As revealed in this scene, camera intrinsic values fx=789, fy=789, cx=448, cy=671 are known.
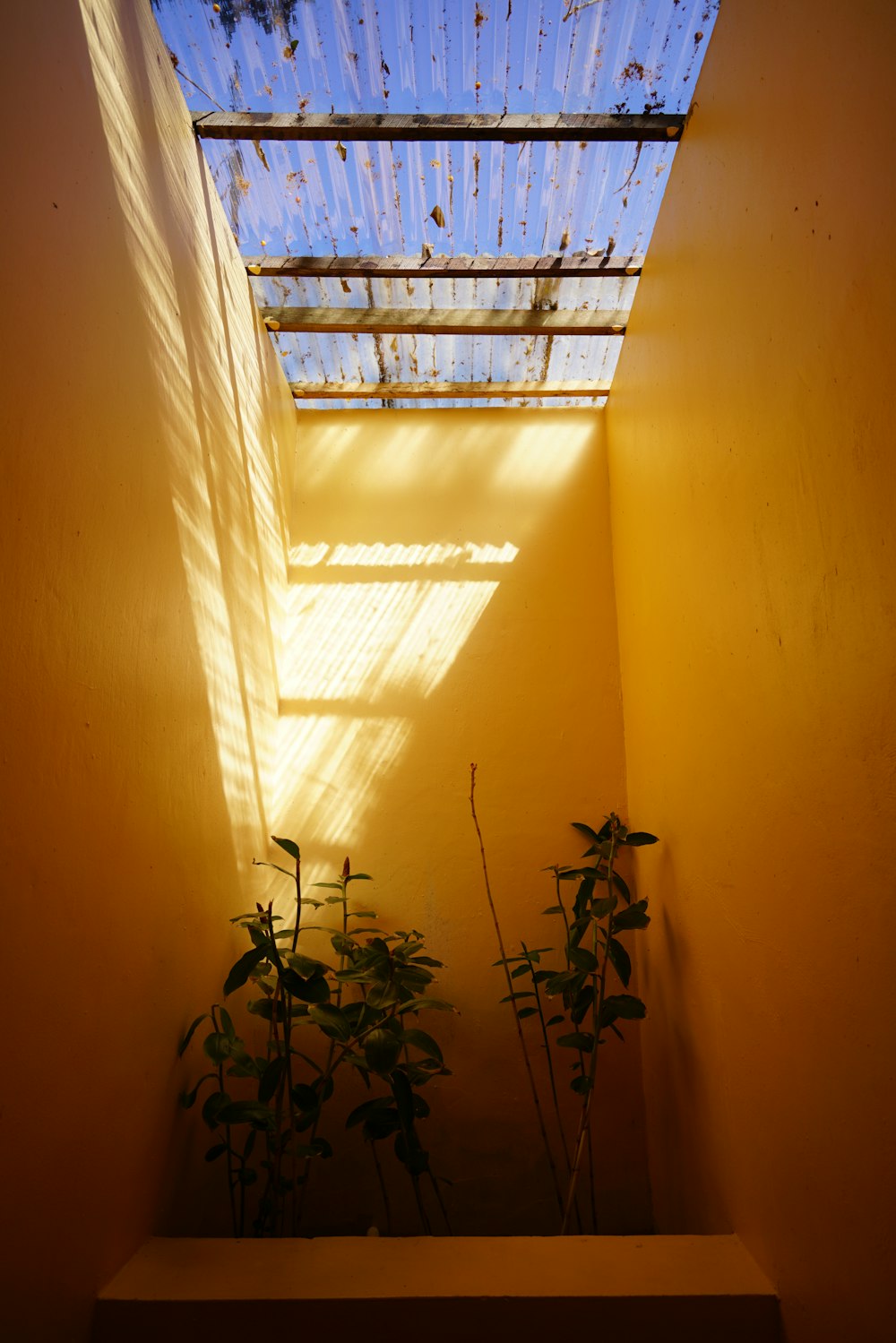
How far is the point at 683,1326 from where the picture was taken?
1.74 metres

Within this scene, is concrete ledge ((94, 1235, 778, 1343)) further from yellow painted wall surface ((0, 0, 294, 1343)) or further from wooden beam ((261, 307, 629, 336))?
wooden beam ((261, 307, 629, 336))

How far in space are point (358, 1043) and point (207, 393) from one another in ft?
7.18

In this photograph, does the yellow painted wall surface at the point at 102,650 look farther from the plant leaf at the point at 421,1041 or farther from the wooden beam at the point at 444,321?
the wooden beam at the point at 444,321

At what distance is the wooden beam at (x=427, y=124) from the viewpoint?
2629 millimetres

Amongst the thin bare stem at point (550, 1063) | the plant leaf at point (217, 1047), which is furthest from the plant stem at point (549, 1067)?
the plant leaf at point (217, 1047)

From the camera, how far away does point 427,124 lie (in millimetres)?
2633

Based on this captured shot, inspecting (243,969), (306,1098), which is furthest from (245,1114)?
(243,969)

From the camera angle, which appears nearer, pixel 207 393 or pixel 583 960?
pixel 583 960

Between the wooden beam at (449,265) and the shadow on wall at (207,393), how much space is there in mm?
209

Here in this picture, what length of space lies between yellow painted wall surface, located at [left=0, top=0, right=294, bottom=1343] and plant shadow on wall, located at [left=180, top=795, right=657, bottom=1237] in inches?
7.9

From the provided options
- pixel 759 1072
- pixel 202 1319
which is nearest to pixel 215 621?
pixel 202 1319

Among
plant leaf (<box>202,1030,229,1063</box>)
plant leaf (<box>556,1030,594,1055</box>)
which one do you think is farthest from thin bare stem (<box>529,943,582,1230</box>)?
plant leaf (<box>202,1030,229,1063</box>)

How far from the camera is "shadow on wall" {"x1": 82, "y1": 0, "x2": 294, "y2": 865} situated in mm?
2102

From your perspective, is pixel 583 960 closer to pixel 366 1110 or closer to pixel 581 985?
pixel 581 985
